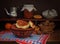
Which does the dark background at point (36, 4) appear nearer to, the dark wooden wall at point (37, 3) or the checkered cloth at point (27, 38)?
the dark wooden wall at point (37, 3)

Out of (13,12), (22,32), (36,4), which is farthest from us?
(36,4)

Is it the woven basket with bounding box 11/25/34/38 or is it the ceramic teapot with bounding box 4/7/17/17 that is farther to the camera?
the ceramic teapot with bounding box 4/7/17/17

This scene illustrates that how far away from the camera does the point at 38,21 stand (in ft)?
6.00

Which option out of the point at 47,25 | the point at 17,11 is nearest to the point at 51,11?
the point at 47,25

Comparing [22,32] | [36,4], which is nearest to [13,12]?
[36,4]

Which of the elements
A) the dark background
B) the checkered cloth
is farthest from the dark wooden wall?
the checkered cloth

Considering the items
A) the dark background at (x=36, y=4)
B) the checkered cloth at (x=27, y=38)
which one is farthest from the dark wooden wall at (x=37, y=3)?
the checkered cloth at (x=27, y=38)

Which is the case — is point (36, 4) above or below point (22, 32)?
above

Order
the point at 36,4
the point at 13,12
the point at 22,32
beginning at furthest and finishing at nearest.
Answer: the point at 36,4 < the point at 13,12 < the point at 22,32

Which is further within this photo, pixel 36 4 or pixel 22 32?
pixel 36 4

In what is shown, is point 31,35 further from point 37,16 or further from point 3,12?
point 3,12

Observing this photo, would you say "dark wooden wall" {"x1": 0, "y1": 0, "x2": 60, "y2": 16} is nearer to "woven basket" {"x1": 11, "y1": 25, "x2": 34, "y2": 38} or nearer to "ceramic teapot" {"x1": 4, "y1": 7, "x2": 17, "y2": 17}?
"ceramic teapot" {"x1": 4, "y1": 7, "x2": 17, "y2": 17}

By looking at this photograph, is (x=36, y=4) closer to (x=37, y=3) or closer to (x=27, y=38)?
(x=37, y=3)

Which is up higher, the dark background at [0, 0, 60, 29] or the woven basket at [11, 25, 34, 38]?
the dark background at [0, 0, 60, 29]
